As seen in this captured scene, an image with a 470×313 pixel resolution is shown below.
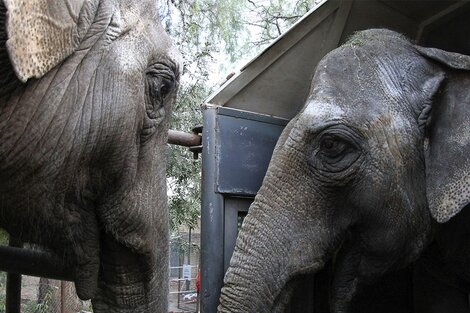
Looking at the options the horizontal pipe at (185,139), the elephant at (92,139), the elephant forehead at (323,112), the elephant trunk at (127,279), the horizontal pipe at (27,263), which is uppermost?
the horizontal pipe at (185,139)

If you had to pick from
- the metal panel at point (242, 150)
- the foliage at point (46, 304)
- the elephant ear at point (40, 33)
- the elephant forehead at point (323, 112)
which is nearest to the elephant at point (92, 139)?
the elephant ear at point (40, 33)

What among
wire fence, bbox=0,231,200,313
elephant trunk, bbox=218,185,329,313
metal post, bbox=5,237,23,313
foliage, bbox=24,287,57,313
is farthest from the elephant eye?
foliage, bbox=24,287,57,313

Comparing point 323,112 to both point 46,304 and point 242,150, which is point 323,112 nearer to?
point 242,150

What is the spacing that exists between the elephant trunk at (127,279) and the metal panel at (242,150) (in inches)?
30.0

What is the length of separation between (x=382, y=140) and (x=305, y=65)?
0.84 metres

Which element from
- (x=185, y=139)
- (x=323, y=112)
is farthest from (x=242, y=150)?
(x=323, y=112)

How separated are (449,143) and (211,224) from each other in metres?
1.00

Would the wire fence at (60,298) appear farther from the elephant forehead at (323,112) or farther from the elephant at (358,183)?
the elephant forehead at (323,112)

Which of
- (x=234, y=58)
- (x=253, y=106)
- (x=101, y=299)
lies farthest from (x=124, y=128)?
(x=234, y=58)

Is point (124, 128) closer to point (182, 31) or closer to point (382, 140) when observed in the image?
point (382, 140)

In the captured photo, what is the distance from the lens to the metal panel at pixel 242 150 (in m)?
2.92

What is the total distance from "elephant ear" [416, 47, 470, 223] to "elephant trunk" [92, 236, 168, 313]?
1.03 m

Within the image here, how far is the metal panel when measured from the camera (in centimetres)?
292

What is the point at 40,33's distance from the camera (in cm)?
163
